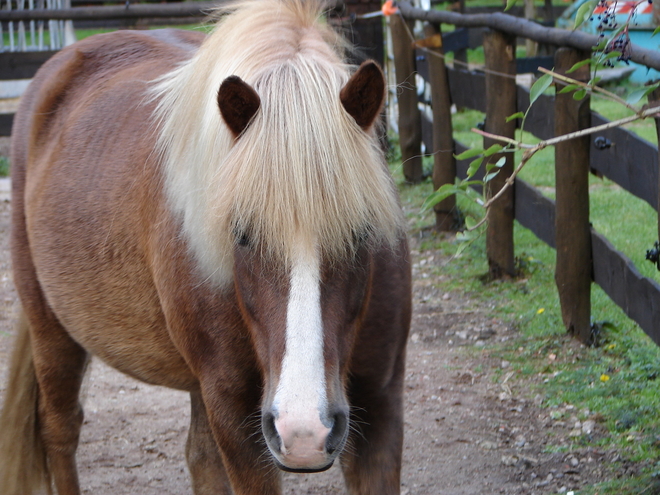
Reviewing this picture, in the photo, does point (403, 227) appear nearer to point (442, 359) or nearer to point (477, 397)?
point (477, 397)

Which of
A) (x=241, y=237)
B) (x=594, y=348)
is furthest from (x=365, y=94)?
(x=594, y=348)

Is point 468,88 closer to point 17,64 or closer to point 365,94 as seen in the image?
point 365,94

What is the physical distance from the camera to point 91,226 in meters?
2.55

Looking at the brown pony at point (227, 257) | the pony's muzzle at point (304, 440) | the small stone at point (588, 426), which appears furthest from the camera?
the small stone at point (588, 426)

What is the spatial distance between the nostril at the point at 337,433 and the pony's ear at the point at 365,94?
69 centimetres

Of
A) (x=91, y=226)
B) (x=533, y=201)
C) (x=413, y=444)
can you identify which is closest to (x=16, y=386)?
(x=91, y=226)

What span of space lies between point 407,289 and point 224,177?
0.72 m

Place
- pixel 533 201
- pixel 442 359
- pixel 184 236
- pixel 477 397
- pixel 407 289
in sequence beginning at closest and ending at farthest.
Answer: pixel 184 236, pixel 407 289, pixel 477 397, pixel 442 359, pixel 533 201

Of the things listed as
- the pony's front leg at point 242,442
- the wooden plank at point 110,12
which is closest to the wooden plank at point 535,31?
the pony's front leg at point 242,442

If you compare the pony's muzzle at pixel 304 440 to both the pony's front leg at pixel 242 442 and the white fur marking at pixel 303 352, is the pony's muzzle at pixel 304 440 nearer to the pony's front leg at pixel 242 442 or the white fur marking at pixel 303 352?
the white fur marking at pixel 303 352

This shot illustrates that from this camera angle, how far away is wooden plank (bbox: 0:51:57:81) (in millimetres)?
8109

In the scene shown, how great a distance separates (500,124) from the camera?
15.7 feet

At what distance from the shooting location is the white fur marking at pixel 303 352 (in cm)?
147

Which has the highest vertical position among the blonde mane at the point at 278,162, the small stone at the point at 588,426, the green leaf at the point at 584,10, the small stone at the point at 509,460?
the green leaf at the point at 584,10
